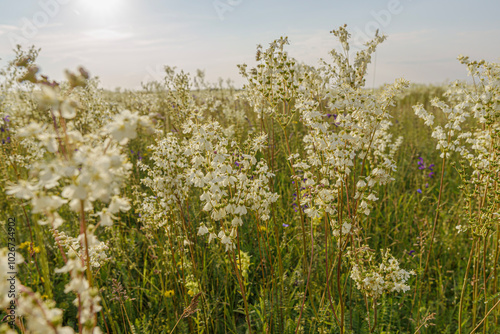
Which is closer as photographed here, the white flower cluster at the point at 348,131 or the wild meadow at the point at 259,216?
the wild meadow at the point at 259,216

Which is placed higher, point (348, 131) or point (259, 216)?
point (348, 131)

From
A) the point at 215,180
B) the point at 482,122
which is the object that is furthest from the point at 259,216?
the point at 482,122

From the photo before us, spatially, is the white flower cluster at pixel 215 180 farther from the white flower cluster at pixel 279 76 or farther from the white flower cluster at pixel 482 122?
the white flower cluster at pixel 482 122

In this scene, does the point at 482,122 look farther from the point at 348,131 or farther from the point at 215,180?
the point at 215,180

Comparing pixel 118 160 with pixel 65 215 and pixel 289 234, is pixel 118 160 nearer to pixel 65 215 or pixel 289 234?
pixel 289 234

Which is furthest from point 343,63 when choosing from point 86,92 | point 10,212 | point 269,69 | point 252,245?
point 10,212

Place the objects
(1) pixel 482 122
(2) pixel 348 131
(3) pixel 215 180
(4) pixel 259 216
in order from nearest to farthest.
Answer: (3) pixel 215 180
(2) pixel 348 131
(1) pixel 482 122
(4) pixel 259 216

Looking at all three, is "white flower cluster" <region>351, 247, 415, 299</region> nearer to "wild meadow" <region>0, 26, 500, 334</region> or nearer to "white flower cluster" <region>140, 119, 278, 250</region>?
"wild meadow" <region>0, 26, 500, 334</region>

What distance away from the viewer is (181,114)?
13.8 feet

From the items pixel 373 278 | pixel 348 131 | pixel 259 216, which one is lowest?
pixel 373 278

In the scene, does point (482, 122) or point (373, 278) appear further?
point (482, 122)

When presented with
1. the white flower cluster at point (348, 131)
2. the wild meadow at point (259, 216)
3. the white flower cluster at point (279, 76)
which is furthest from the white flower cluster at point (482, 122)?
the white flower cluster at point (279, 76)

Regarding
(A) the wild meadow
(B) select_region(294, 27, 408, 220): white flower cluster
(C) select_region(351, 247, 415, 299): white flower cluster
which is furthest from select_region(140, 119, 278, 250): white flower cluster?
(C) select_region(351, 247, 415, 299): white flower cluster

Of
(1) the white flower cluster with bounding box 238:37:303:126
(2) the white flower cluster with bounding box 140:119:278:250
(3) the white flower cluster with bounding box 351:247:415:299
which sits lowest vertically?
(3) the white flower cluster with bounding box 351:247:415:299
